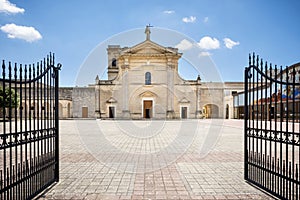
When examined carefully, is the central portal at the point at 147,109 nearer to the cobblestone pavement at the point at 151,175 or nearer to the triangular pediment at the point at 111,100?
the triangular pediment at the point at 111,100

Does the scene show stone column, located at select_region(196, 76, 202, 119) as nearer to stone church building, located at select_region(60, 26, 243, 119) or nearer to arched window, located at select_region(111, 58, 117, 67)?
stone church building, located at select_region(60, 26, 243, 119)

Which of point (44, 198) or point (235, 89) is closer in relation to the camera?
point (44, 198)

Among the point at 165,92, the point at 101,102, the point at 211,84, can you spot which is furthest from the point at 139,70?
→ the point at 211,84

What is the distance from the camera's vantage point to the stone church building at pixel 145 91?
33438mm

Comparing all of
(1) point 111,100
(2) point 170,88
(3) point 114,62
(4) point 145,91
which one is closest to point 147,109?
(4) point 145,91

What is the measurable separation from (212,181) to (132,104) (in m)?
Result: 29.3

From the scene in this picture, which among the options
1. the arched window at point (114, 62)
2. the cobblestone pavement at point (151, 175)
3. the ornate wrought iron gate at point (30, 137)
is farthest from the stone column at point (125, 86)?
the ornate wrought iron gate at point (30, 137)

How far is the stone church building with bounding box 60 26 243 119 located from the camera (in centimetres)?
3344

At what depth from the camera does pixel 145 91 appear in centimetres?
3388

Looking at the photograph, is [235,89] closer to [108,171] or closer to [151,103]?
[151,103]

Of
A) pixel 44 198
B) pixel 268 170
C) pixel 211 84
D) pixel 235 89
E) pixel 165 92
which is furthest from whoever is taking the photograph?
pixel 235 89

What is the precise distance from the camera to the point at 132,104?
33812mm

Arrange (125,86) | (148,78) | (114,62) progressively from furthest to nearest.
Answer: (114,62)
(148,78)
(125,86)

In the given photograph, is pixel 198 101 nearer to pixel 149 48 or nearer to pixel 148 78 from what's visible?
pixel 148 78
